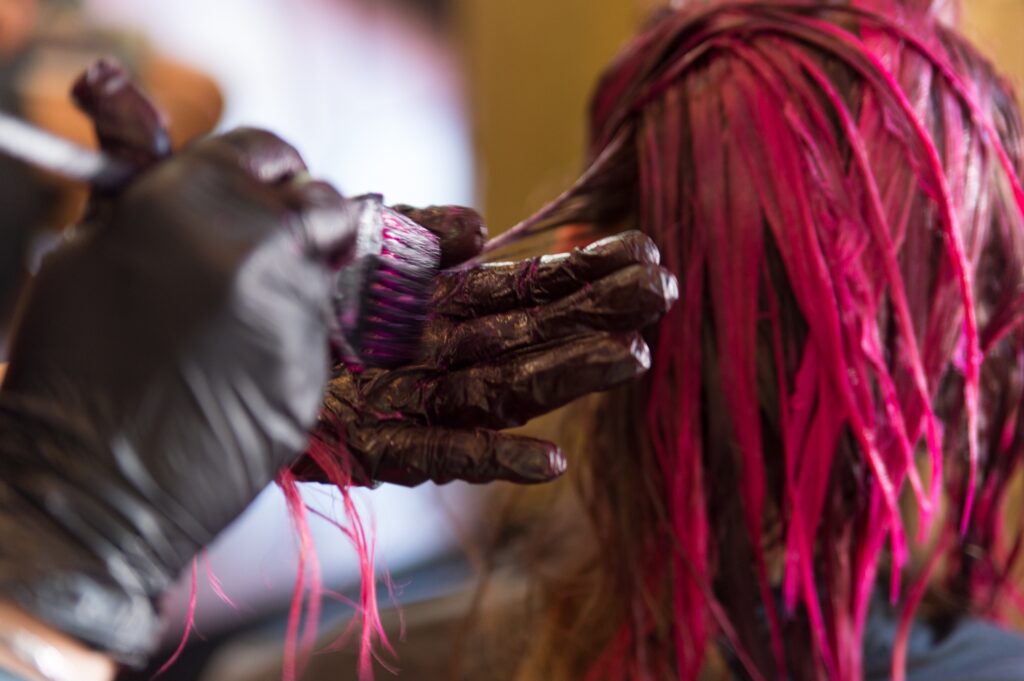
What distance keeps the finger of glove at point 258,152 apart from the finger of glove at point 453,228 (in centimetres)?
9

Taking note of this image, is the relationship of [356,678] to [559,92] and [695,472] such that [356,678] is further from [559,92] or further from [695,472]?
[559,92]

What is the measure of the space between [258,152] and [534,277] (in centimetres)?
17

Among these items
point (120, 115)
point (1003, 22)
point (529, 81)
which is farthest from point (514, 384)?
point (529, 81)

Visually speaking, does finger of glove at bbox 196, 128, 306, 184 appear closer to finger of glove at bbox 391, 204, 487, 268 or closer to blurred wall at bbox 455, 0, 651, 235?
finger of glove at bbox 391, 204, 487, 268

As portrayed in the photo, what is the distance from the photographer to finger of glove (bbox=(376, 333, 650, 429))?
39 centimetres

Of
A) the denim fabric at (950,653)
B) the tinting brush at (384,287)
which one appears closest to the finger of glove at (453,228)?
the tinting brush at (384,287)

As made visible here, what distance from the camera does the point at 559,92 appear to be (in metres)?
1.68

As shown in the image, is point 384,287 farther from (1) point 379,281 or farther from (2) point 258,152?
(2) point 258,152

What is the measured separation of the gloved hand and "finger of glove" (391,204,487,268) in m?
0.10

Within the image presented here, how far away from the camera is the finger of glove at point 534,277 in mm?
406

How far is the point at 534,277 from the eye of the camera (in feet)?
1.46

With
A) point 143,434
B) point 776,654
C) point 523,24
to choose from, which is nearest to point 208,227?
point 143,434

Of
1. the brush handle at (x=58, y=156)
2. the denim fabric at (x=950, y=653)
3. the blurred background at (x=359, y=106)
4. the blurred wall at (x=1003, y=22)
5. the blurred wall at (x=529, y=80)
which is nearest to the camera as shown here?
the brush handle at (x=58, y=156)

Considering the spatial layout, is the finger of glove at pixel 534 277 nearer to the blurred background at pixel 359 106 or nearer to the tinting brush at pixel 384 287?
the tinting brush at pixel 384 287
